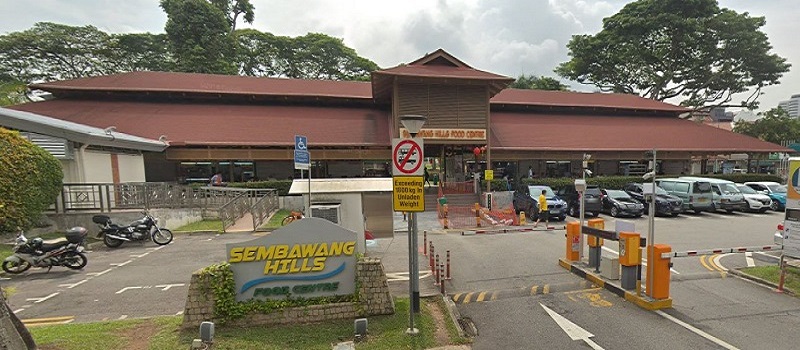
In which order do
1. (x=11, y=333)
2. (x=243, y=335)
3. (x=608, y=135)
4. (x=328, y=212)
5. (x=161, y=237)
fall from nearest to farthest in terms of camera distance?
(x=11, y=333) → (x=243, y=335) → (x=328, y=212) → (x=161, y=237) → (x=608, y=135)

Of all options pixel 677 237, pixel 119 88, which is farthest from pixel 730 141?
pixel 119 88

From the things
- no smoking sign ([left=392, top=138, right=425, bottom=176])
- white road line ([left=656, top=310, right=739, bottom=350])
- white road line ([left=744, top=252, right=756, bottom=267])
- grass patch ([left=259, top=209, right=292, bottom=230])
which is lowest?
white road line ([left=744, top=252, right=756, bottom=267])

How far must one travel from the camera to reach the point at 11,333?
382 cm

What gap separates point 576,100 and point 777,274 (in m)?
23.9

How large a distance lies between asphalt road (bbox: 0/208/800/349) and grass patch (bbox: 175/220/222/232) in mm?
1975

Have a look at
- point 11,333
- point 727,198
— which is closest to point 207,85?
point 11,333

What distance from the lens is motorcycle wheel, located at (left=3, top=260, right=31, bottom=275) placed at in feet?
27.3

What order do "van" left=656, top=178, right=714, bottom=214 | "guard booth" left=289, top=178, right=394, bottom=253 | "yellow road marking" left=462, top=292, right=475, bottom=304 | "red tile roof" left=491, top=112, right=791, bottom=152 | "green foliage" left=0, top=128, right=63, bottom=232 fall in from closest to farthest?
"yellow road marking" left=462, top=292, right=475, bottom=304
"guard booth" left=289, top=178, right=394, bottom=253
"green foliage" left=0, top=128, right=63, bottom=232
"van" left=656, top=178, right=714, bottom=214
"red tile roof" left=491, top=112, right=791, bottom=152

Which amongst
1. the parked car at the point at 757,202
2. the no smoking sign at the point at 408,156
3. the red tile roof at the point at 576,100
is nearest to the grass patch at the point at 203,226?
the no smoking sign at the point at 408,156

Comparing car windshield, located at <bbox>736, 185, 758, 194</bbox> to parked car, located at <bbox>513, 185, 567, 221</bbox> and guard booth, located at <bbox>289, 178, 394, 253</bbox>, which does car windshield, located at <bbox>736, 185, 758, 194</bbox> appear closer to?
parked car, located at <bbox>513, 185, 567, 221</bbox>

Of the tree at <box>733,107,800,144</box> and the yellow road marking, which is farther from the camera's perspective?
the tree at <box>733,107,800,144</box>

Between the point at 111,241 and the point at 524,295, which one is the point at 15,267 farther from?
the point at 524,295

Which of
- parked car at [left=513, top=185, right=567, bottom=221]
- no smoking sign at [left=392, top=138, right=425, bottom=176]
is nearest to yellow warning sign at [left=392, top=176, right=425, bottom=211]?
no smoking sign at [left=392, top=138, right=425, bottom=176]

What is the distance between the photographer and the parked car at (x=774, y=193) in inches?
689
